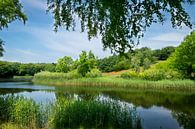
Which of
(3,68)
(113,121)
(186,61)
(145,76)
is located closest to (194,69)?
(186,61)

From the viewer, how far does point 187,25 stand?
9188mm

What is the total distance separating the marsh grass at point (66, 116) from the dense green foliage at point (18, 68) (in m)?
91.6

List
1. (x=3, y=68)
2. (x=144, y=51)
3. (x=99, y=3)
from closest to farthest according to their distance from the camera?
(x=99, y=3) → (x=144, y=51) → (x=3, y=68)

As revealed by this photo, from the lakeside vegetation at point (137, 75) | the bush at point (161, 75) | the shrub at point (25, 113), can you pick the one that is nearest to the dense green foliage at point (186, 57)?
the lakeside vegetation at point (137, 75)

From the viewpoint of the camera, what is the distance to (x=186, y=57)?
172 feet

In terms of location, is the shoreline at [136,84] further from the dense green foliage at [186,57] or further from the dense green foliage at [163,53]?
the dense green foliage at [163,53]

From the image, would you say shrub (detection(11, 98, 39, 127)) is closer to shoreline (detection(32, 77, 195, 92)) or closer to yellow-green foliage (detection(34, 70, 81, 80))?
shoreline (detection(32, 77, 195, 92))

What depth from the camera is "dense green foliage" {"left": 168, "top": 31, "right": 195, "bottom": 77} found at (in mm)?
51750

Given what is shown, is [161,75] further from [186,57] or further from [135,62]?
[135,62]

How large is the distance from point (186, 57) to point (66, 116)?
4303cm

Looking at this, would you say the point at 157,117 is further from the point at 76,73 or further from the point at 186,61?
the point at 76,73

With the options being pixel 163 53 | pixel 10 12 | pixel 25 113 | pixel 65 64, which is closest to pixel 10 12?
pixel 10 12

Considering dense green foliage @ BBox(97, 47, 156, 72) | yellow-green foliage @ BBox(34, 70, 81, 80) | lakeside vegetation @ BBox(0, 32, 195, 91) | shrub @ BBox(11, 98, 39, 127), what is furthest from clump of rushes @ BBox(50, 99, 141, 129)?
dense green foliage @ BBox(97, 47, 156, 72)

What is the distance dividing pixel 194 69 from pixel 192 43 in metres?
4.64
